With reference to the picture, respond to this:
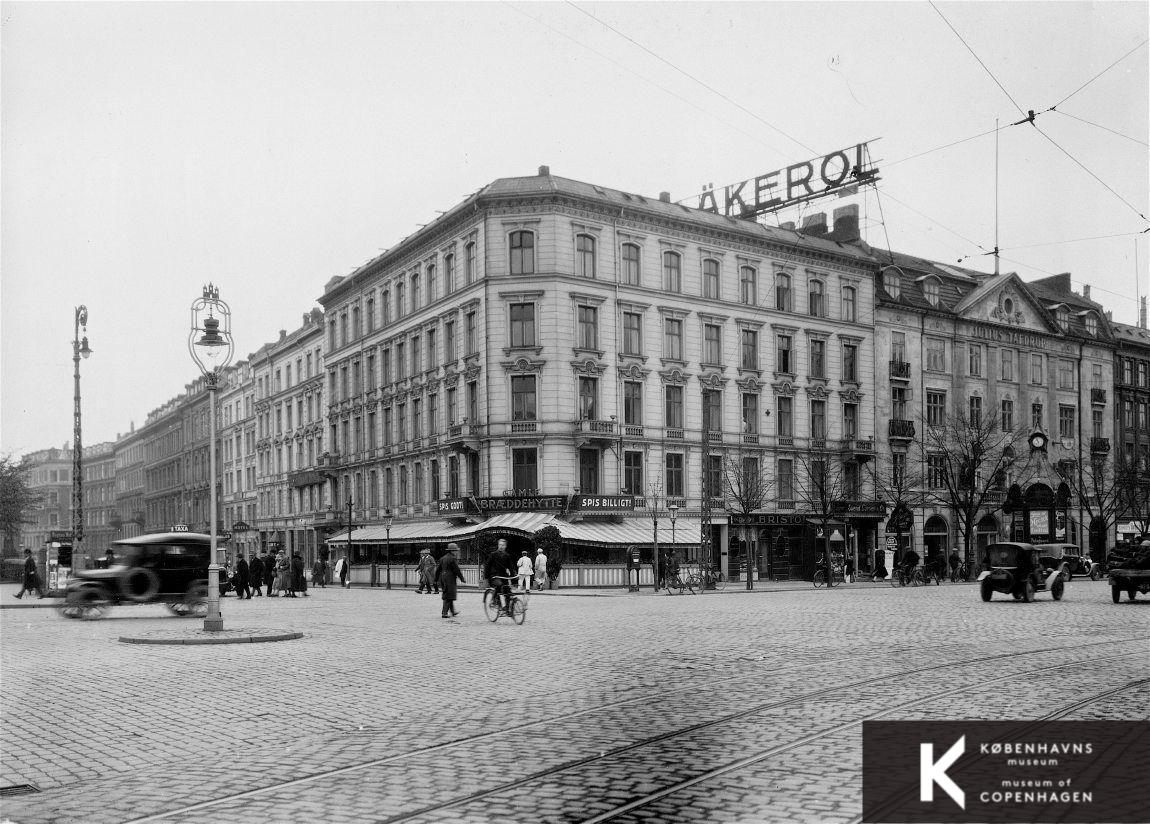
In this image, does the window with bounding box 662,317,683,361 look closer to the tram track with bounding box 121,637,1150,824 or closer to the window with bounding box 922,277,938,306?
the window with bounding box 922,277,938,306

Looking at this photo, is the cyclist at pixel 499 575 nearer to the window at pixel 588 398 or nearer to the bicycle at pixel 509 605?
the bicycle at pixel 509 605

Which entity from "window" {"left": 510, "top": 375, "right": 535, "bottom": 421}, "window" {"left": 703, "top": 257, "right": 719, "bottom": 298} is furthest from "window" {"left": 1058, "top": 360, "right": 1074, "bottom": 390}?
"window" {"left": 510, "top": 375, "right": 535, "bottom": 421}

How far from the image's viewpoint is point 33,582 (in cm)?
3866

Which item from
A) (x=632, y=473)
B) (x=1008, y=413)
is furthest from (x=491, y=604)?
(x=1008, y=413)

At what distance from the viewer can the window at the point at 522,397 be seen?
1921 inches

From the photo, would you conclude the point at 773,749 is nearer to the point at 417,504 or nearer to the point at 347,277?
the point at 417,504

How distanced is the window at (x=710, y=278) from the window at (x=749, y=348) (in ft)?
8.11

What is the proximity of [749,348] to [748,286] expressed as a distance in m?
2.99

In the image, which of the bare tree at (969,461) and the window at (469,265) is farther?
the bare tree at (969,461)

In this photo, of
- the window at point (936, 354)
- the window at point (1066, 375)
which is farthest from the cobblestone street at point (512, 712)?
the window at point (1066, 375)

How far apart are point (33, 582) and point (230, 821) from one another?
35.9 meters

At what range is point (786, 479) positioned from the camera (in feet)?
180

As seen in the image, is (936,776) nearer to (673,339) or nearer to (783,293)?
(673,339)

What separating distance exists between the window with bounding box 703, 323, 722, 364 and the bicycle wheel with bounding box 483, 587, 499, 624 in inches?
1166
